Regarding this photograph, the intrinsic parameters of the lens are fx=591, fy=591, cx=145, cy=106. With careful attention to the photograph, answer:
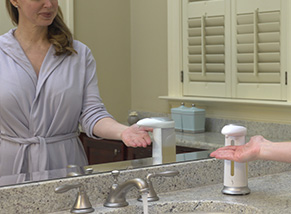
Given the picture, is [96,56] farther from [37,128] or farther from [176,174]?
[176,174]

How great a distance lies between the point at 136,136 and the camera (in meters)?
1.94

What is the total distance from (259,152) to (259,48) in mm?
652

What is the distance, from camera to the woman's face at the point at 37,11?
174cm

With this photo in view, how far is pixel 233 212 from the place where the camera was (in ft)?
5.85

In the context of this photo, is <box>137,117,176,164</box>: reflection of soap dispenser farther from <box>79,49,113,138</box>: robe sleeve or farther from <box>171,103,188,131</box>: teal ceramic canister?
<box>79,49,113,138</box>: robe sleeve

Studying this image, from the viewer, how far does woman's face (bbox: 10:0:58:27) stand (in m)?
1.74

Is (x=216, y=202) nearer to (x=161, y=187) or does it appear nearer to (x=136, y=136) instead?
(x=161, y=187)

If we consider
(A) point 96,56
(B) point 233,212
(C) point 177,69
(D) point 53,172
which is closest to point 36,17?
(A) point 96,56

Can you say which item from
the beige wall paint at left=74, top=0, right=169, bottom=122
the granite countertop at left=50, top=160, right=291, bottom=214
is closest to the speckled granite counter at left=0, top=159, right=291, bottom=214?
the granite countertop at left=50, top=160, right=291, bottom=214

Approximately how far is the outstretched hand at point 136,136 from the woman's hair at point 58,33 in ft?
1.03

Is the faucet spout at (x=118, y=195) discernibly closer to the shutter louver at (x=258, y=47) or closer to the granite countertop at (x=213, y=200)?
the granite countertop at (x=213, y=200)

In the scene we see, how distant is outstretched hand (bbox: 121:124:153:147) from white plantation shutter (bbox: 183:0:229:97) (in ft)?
1.01

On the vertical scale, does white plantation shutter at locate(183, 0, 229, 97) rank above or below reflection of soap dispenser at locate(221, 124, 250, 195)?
above

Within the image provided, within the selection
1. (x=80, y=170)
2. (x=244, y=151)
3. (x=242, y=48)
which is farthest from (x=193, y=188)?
(x=242, y=48)
